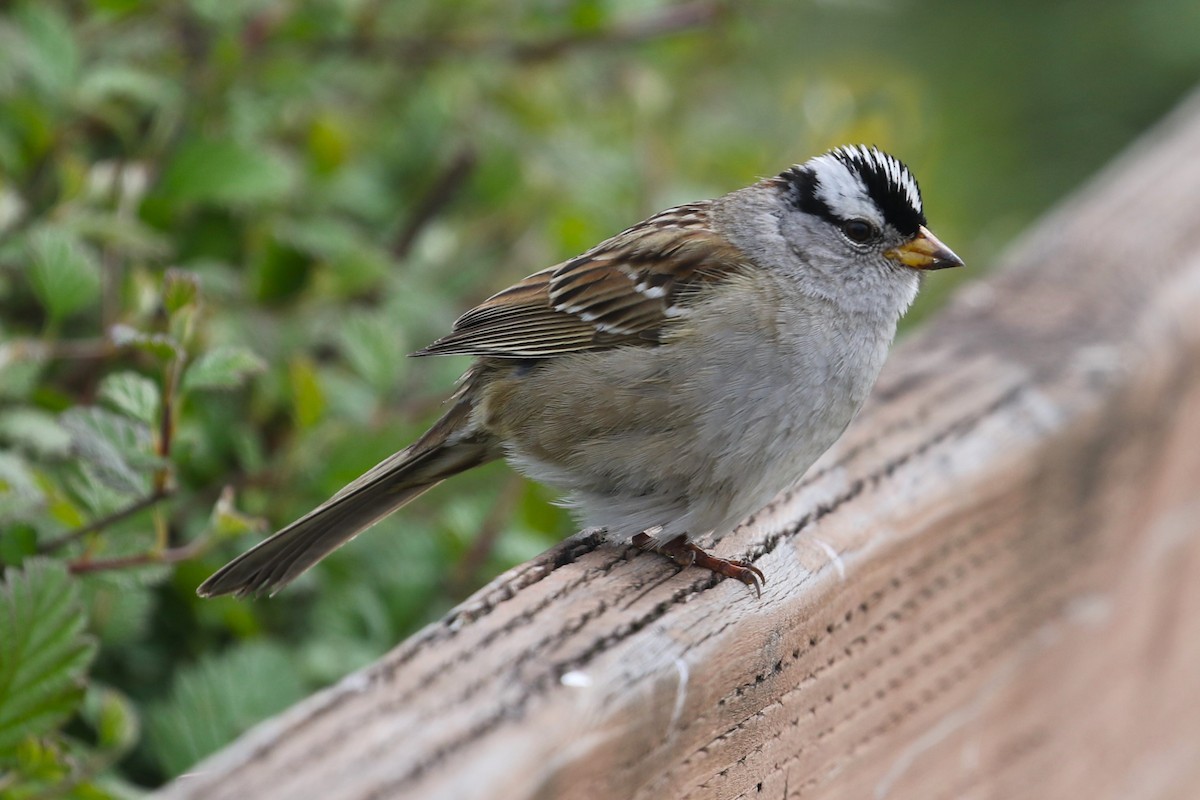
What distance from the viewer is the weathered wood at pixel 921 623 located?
1052 mm

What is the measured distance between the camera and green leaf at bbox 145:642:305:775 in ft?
5.90

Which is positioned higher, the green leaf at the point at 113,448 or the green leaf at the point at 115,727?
the green leaf at the point at 113,448

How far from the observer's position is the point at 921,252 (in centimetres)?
228

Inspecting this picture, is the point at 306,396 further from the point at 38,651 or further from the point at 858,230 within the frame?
the point at 858,230

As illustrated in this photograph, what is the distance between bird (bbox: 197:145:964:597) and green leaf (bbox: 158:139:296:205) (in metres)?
0.37

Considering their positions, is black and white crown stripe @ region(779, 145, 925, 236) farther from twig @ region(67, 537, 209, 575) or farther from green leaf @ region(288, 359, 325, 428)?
twig @ region(67, 537, 209, 575)

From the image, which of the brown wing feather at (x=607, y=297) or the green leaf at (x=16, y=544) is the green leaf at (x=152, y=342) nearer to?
the green leaf at (x=16, y=544)

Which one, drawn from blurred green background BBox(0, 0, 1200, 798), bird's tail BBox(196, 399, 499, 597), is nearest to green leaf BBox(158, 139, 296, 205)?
blurred green background BBox(0, 0, 1200, 798)

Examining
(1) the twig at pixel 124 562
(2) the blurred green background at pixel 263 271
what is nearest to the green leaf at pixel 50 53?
(2) the blurred green background at pixel 263 271

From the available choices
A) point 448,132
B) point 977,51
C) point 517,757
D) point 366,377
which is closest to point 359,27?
point 448,132

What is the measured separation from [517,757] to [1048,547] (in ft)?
3.63

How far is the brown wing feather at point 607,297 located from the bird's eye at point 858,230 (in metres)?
0.21

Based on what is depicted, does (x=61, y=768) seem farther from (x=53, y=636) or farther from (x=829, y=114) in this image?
(x=829, y=114)

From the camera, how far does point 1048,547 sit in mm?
1897
